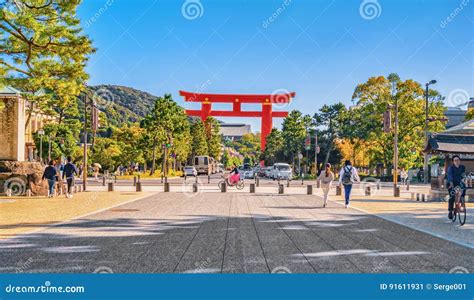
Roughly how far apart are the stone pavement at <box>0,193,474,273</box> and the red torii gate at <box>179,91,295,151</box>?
75.2m

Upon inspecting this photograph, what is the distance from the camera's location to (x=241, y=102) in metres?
92.2

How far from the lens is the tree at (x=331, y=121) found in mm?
65062

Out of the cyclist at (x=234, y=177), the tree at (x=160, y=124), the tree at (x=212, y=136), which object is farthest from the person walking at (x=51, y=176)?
the tree at (x=212, y=136)

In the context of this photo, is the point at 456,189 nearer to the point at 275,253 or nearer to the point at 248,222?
the point at 248,222

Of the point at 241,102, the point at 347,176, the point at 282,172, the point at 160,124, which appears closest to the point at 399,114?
the point at 282,172

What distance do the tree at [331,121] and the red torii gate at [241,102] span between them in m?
23.8

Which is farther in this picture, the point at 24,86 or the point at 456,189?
the point at 24,86

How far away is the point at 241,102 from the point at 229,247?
8331cm

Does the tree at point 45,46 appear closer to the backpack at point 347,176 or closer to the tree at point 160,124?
the backpack at point 347,176

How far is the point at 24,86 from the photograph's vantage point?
68.7 ft

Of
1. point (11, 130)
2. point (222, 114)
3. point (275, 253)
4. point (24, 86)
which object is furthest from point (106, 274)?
point (222, 114)

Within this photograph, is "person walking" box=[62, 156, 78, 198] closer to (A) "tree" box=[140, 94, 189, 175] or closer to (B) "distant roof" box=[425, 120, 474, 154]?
(B) "distant roof" box=[425, 120, 474, 154]

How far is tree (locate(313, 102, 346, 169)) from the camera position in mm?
65062

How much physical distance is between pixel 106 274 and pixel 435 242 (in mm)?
6852
